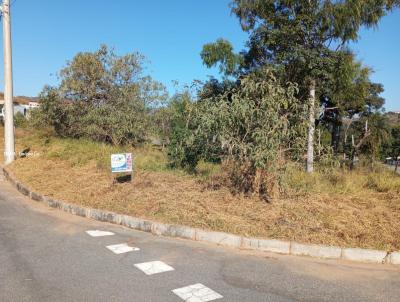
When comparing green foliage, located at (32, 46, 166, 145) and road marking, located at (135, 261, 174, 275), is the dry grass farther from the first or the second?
green foliage, located at (32, 46, 166, 145)

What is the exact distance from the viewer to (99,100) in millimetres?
17172

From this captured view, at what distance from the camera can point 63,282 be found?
390 cm

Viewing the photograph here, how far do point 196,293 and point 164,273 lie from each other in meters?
0.62

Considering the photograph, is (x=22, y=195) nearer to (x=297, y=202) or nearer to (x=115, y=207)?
(x=115, y=207)

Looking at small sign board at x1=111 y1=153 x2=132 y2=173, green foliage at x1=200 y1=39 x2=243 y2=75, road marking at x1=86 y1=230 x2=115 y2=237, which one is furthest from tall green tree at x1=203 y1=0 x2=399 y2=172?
road marking at x1=86 y1=230 x2=115 y2=237

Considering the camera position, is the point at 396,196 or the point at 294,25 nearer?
the point at 396,196

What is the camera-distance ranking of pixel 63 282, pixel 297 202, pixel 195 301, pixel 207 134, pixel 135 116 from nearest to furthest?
pixel 195 301 < pixel 63 282 < pixel 297 202 < pixel 207 134 < pixel 135 116

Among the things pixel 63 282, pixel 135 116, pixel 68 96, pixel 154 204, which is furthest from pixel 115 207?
pixel 68 96

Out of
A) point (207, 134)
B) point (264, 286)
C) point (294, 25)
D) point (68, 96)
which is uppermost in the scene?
point (294, 25)

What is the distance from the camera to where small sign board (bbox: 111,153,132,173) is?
320 inches

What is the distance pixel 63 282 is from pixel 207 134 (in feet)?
13.8

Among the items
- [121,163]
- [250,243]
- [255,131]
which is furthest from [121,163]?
[250,243]

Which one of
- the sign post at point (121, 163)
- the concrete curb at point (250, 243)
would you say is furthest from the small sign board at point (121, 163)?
the concrete curb at point (250, 243)

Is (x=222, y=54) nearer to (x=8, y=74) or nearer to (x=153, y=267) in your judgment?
(x=8, y=74)
